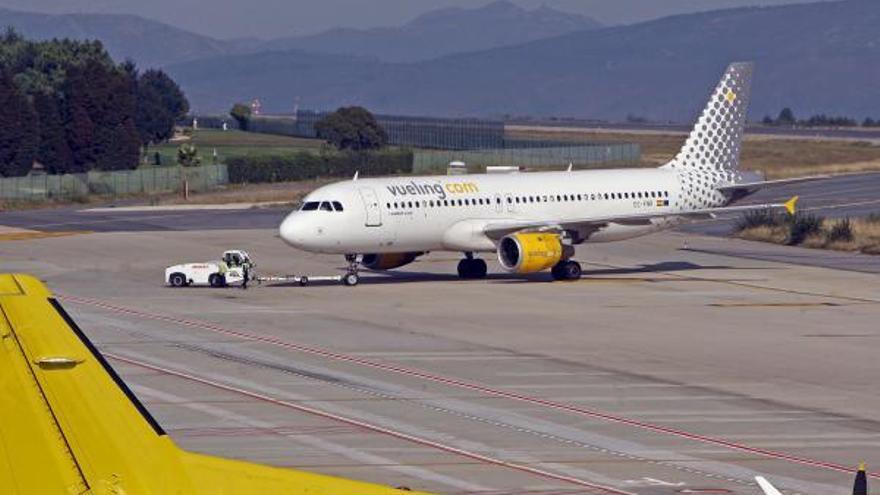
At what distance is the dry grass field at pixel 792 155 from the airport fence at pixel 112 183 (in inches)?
1288

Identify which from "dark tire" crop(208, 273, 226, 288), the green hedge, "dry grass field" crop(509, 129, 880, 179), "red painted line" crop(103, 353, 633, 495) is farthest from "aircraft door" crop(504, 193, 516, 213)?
"dry grass field" crop(509, 129, 880, 179)

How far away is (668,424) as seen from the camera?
30000mm

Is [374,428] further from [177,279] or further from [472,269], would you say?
[472,269]

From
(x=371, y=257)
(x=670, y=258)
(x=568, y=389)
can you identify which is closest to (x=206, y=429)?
(x=568, y=389)

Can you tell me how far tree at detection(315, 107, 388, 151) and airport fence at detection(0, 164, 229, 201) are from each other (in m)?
23.4

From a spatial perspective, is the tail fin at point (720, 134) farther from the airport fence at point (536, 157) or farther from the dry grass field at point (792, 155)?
the airport fence at point (536, 157)

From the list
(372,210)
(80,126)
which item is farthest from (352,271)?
(80,126)

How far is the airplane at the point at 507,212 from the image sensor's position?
2028 inches

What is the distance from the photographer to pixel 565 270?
53.9 metres

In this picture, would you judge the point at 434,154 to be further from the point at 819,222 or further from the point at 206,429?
the point at 206,429

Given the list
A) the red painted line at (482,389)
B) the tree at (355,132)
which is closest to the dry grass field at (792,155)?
the tree at (355,132)

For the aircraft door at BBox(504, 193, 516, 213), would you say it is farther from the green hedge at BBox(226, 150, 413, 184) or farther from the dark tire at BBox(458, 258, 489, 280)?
the green hedge at BBox(226, 150, 413, 184)

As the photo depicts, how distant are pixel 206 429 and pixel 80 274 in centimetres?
2912

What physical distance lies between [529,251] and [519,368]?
50.3 feet
